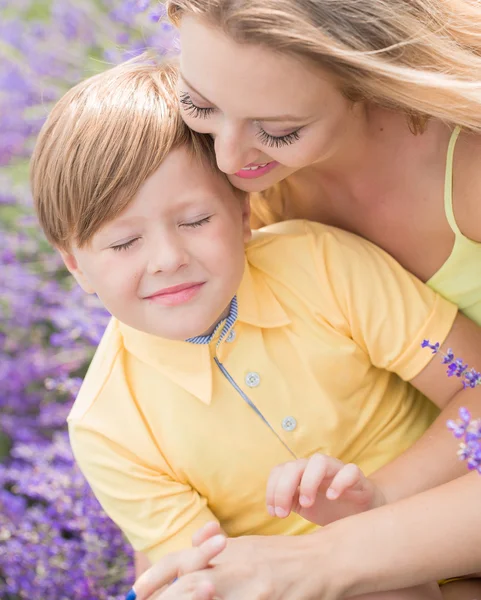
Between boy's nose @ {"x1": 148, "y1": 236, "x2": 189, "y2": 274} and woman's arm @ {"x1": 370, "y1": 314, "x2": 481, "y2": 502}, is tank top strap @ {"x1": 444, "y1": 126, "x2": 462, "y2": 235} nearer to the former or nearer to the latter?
woman's arm @ {"x1": 370, "y1": 314, "x2": 481, "y2": 502}

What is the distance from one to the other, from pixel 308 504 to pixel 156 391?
480 mm

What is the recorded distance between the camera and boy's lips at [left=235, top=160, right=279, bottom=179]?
196 centimetres

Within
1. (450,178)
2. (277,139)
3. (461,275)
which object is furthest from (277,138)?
(461,275)

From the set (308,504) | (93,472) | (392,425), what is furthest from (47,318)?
(308,504)

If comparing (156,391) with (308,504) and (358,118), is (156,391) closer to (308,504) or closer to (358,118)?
(308,504)

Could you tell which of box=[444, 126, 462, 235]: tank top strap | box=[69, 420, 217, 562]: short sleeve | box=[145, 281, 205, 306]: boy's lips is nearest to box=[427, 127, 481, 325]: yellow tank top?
box=[444, 126, 462, 235]: tank top strap

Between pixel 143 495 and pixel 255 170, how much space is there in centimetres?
72

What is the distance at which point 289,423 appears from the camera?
207 cm

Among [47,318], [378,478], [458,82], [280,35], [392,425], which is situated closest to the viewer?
[280,35]

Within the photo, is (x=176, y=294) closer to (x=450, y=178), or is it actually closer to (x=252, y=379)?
(x=252, y=379)

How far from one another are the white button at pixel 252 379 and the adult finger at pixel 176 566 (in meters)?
0.41

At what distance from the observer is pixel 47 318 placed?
316 cm

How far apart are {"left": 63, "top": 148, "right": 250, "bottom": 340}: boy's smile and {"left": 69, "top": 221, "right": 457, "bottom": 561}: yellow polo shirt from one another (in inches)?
5.5

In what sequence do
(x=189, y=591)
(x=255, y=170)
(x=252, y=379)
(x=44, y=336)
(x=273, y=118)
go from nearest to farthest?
(x=189, y=591) → (x=273, y=118) → (x=255, y=170) → (x=252, y=379) → (x=44, y=336)
